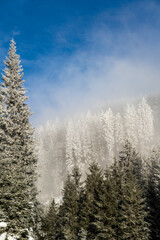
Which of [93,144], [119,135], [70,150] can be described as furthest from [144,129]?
[70,150]

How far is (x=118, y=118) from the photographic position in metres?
91.2

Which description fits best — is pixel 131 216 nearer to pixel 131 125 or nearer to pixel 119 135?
pixel 119 135

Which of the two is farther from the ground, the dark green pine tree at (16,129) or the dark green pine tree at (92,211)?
the dark green pine tree at (16,129)

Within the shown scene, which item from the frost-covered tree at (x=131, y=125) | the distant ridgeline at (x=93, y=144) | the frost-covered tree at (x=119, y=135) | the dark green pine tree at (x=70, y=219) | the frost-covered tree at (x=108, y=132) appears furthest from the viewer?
the frost-covered tree at (x=131, y=125)

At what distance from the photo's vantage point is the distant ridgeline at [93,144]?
264ft

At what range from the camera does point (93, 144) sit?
84.2 metres

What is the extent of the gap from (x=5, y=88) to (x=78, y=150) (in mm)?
60483

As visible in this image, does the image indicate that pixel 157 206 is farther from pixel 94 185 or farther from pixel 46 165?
pixel 46 165

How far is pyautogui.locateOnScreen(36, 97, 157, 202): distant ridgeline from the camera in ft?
264

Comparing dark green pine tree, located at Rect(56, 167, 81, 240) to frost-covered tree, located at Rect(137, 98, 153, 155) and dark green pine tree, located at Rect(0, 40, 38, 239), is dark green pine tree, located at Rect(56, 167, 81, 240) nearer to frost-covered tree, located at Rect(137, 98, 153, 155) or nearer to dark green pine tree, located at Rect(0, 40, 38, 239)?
dark green pine tree, located at Rect(0, 40, 38, 239)

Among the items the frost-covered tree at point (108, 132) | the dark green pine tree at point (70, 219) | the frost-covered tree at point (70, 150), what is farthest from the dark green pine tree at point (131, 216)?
the frost-covered tree at point (108, 132)

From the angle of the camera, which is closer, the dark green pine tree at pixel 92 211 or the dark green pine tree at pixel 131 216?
the dark green pine tree at pixel 131 216

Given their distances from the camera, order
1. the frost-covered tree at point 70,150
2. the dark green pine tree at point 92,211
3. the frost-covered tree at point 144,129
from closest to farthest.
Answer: the dark green pine tree at point 92,211 → the frost-covered tree at point 70,150 → the frost-covered tree at point 144,129

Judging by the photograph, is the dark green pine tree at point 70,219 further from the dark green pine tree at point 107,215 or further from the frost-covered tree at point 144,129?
the frost-covered tree at point 144,129
